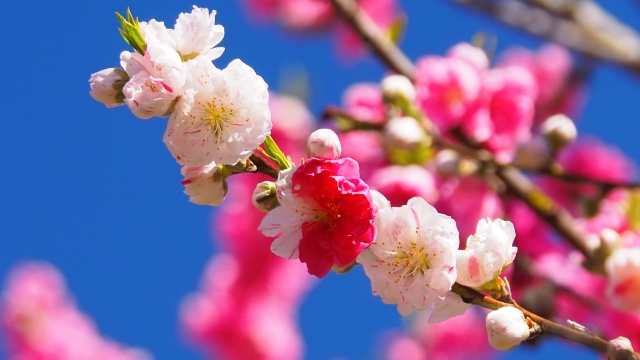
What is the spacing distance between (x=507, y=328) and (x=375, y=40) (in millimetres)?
1222

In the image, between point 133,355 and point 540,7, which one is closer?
point 540,7

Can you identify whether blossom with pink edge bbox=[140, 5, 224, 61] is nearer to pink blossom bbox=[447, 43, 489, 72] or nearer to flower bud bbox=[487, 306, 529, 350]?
flower bud bbox=[487, 306, 529, 350]

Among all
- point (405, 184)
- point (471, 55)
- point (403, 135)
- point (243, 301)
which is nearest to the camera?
point (403, 135)

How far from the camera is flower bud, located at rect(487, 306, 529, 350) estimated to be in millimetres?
793

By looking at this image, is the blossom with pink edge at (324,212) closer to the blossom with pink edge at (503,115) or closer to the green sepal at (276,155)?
the green sepal at (276,155)

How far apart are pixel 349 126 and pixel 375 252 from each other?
905 millimetres

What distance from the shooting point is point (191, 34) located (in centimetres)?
88

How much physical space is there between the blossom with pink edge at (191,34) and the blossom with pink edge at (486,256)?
330 mm

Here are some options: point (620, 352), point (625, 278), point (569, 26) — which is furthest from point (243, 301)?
point (620, 352)

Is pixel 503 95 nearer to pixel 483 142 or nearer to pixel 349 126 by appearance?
pixel 483 142

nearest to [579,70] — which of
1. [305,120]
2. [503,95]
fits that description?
[503,95]

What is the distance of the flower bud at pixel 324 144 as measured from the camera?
845 mm

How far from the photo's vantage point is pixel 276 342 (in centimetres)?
425

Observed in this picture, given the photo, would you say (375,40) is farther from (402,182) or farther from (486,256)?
(486,256)
